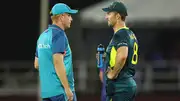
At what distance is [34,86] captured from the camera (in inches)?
535

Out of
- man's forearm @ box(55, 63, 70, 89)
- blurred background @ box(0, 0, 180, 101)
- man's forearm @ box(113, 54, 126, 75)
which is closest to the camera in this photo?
man's forearm @ box(55, 63, 70, 89)

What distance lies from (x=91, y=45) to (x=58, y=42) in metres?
8.93

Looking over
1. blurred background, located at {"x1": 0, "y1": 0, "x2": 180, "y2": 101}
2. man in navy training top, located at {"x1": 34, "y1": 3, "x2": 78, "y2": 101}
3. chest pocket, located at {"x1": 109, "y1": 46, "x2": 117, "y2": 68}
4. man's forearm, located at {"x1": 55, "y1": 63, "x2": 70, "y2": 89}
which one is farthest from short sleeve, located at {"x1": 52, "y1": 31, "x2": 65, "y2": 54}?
blurred background, located at {"x1": 0, "y1": 0, "x2": 180, "y2": 101}

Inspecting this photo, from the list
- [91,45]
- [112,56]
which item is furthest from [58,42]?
[91,45]

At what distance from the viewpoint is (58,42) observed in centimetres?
543

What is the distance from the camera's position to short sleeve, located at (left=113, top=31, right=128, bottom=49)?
559cm

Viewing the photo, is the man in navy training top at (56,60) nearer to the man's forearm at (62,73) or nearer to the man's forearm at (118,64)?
the man's forearm at (62,73)

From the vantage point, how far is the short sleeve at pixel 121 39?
559 cm

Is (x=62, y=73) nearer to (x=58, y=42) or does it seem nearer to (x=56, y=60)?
(x=56, y=60)

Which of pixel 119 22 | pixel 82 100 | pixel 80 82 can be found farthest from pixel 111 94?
pixel 80 82

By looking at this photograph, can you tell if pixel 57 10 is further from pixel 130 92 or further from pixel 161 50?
pixel 161 50

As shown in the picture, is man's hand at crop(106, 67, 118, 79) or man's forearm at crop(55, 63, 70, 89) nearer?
man's forearm at crop(55, 63, 70, 89)

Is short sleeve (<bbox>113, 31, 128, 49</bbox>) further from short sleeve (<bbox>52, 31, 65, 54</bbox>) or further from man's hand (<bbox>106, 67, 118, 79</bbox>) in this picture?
short sleeve (<bbox>52, 31, 65, 54</bbox>)

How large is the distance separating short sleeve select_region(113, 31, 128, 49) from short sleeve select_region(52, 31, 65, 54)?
1.86 ft
